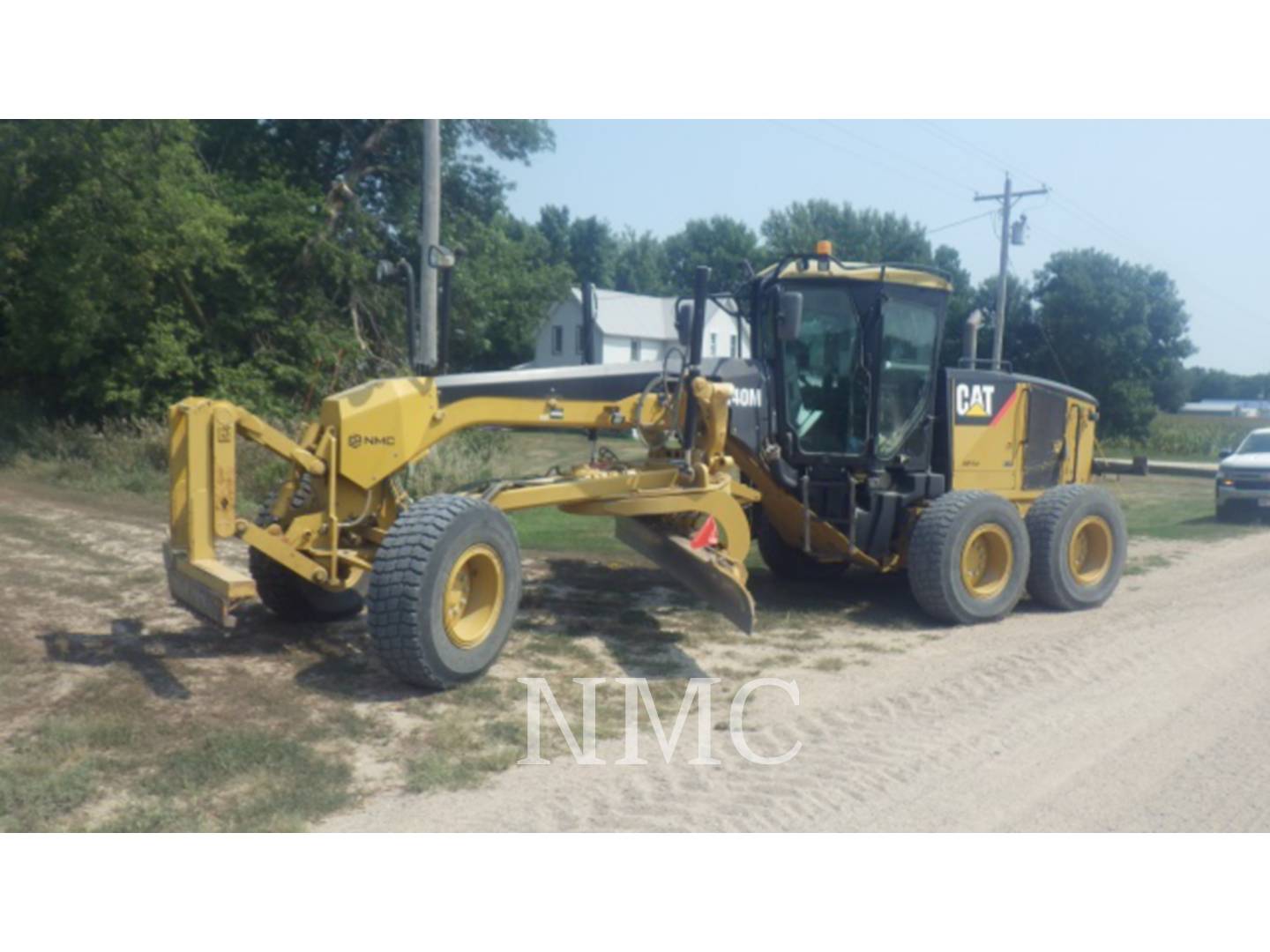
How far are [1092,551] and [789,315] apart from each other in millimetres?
4058

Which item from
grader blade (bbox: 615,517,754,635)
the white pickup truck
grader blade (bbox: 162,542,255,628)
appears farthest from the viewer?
the white pickup truck

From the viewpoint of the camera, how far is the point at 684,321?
852 centimetres

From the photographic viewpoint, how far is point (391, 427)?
708cm

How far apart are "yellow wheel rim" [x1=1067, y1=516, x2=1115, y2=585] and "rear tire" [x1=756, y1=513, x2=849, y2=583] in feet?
6.62

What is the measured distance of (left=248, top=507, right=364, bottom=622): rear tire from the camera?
778 cm

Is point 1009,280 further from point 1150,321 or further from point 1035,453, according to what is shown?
point 1035,453

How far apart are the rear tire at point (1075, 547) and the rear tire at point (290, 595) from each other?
573cm

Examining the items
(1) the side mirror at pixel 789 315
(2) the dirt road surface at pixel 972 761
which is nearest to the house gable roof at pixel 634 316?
(1) the side mirror at pixel 789 315

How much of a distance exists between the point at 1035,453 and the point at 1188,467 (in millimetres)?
20717

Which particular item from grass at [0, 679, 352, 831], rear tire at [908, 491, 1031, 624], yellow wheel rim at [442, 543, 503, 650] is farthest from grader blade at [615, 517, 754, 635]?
grass at [0, 679, 352, 831]

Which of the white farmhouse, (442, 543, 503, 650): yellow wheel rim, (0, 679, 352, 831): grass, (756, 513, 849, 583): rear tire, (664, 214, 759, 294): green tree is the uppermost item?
(664, 214, 759, 294): green tree

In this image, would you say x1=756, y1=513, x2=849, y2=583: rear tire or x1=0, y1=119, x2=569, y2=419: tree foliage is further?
x1=0, y1=119, x2=569, y2=419: tree foliage

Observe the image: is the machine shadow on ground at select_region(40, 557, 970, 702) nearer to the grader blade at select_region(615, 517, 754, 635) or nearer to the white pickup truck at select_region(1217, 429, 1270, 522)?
the grader blade at select_region(615, 517, 754, 635)

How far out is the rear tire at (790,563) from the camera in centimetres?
1053
